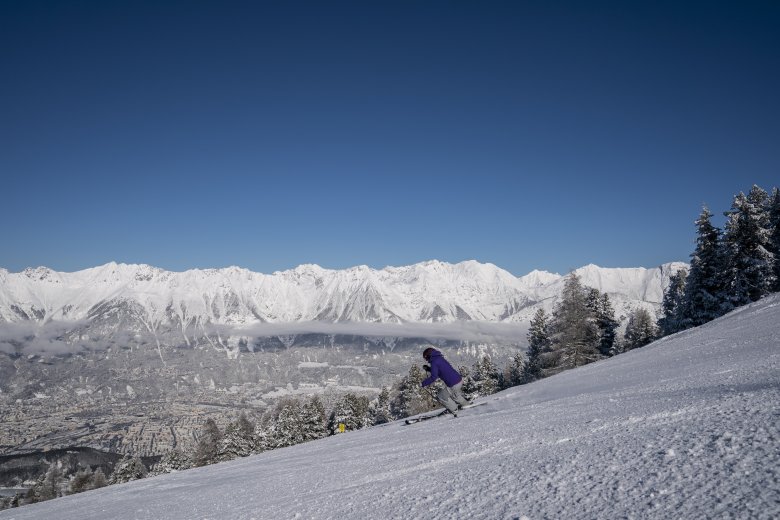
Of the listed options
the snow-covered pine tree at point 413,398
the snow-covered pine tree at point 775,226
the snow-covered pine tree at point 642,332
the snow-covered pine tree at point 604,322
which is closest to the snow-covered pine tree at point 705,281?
the snow-covered pine tree at point 775,226

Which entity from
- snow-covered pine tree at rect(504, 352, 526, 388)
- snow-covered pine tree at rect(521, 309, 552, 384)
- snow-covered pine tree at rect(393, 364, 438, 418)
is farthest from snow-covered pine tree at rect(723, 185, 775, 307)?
snow-covered pine tree at rect(393, 364, 438, 418)

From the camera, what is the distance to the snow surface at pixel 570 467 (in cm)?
306

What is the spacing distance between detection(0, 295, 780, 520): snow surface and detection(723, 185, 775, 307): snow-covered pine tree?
29521 mm

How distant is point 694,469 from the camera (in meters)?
3.27

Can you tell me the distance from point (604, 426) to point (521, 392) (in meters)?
7.77

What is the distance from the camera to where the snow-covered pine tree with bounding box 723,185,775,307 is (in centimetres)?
3259

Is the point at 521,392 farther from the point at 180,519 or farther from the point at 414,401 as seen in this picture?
the point at 414,401

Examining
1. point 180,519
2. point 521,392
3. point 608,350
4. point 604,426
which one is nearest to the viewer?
point 604,426

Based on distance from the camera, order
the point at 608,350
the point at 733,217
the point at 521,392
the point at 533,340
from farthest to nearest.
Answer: the point at 533,340
the point at 608,350
the point at 733,217
the point at 521,392

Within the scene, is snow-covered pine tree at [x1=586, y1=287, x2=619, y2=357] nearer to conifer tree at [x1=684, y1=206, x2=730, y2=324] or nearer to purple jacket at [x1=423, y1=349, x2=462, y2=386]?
conifer tree at [x1=684, y1=206, x2=730, y2=324]

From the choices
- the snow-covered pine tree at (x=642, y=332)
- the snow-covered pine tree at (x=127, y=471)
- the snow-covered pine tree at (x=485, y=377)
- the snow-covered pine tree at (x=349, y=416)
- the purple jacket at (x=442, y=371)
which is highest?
the purple jacket at (x=442, y=371)

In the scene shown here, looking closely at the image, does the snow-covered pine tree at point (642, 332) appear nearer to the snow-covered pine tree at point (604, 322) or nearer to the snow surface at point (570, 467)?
the snow-covered pine tree at point (604, 322)

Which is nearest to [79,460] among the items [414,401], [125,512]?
[414,401]

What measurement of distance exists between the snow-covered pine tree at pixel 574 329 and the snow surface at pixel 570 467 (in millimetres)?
26752
